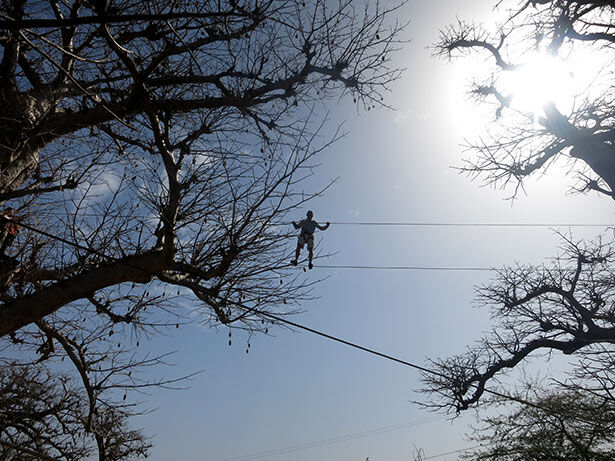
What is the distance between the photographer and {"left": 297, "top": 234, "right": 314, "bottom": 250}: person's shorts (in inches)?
195

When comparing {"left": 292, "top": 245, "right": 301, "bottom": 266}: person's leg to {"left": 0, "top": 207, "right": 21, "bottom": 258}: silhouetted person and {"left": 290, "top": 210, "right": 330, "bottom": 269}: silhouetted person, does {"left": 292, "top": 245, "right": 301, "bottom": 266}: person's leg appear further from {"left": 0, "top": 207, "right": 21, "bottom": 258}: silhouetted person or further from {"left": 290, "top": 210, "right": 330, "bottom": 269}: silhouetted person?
{"left": 0, "top": 207, "right": 21, "bottom": 258}: silhouetted person

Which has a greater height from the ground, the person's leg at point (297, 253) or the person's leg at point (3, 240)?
the person's leg at point (3, 240)

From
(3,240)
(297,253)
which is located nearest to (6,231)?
(3,240)

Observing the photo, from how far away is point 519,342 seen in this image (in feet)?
29.7

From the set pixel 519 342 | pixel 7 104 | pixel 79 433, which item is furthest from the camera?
pixel 519 342

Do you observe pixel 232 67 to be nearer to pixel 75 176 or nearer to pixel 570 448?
pixel 75 176

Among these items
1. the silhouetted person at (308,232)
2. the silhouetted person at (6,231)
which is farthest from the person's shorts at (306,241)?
the silhouetted person at (6,231)

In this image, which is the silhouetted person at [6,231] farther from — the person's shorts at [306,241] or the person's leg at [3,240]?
the person's shorts at [306,241]

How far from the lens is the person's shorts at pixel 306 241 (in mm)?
4961

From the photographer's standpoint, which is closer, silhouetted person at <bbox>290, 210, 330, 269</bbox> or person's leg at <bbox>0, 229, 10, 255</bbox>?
person's leg at <bbox>0, 229, 10, 255</bbox>

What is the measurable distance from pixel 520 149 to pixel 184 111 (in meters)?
6.22

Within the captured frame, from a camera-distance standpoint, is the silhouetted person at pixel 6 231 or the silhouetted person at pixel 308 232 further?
the silhouetted person at pixel 308 232

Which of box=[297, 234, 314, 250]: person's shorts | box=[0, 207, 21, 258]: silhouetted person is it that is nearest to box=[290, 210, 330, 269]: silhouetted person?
box=[297, 234, 314, 250]: person's shorts

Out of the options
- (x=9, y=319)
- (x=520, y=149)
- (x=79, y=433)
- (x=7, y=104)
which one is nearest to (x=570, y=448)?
(x=520, y=149)
